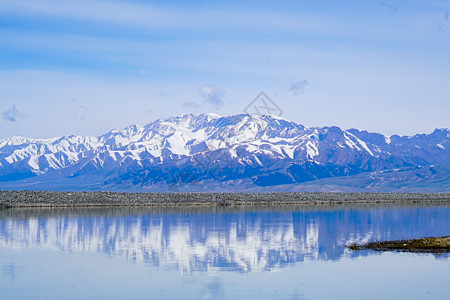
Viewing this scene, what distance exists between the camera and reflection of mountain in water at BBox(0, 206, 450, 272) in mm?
42625

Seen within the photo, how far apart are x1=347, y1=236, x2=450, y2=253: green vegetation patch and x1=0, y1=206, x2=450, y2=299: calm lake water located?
6.32 ft

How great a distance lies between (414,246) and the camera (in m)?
46.6

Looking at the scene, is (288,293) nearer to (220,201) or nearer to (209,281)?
(209,281)

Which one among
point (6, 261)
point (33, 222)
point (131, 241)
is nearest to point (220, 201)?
point (33, 222)

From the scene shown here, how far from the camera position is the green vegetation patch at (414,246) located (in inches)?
1763

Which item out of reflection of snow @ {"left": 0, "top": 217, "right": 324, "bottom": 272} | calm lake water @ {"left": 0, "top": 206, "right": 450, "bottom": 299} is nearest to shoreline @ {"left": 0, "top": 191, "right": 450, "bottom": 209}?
reflection of snow @ {"left": 0, "top": 217, "right": 324, "bottom": 272}

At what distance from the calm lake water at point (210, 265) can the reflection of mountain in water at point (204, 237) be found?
79 mm

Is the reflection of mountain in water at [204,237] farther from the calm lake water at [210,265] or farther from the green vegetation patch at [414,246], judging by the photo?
the green vegetation patch at [414,246]

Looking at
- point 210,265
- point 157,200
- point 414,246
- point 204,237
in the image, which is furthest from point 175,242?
point 157,200

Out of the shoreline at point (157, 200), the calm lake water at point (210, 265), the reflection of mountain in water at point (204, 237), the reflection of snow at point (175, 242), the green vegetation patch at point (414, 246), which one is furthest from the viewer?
the shoreline at point (157, 200)

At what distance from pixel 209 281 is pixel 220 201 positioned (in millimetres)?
95996

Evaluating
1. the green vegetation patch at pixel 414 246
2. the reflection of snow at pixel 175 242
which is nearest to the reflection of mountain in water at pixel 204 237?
the reflection of snow at pixel 175 242

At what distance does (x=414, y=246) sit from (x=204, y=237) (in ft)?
59.8

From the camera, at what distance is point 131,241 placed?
53.0 meters
